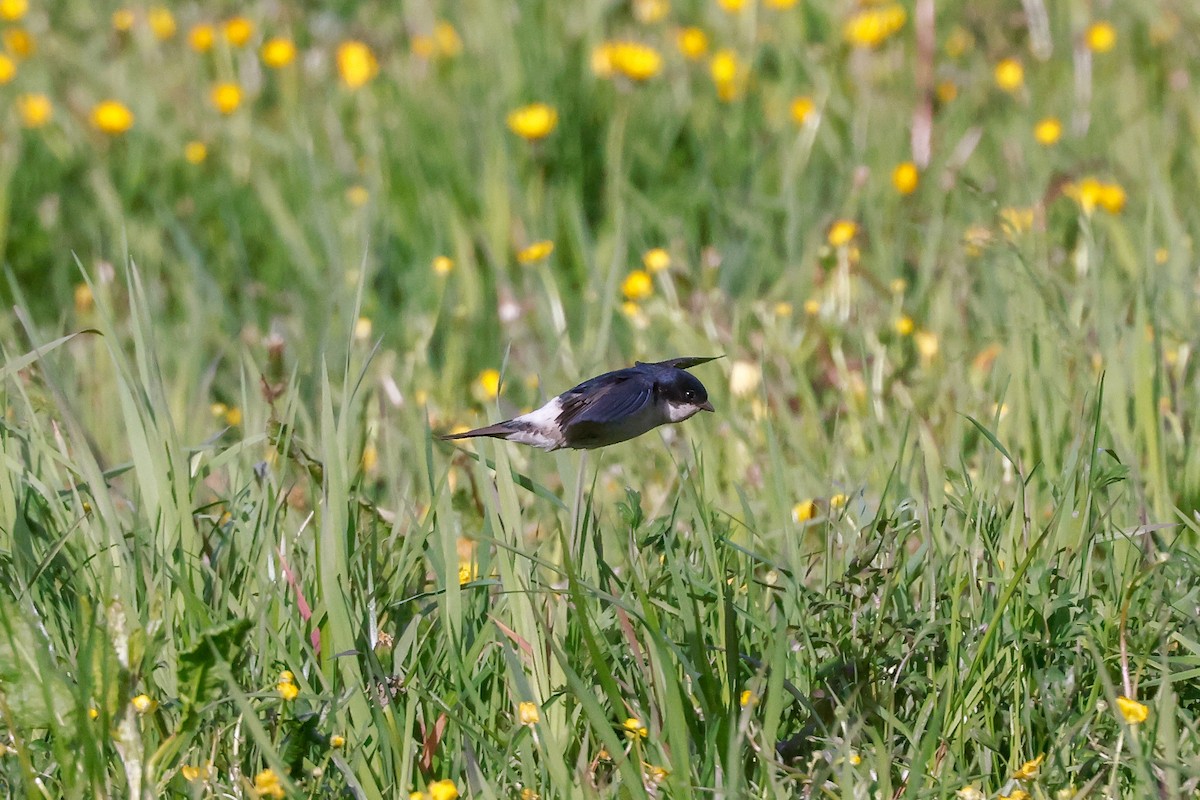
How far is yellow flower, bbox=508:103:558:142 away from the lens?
5.07 metres

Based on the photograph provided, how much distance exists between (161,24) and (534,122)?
258 cm

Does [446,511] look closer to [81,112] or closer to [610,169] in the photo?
[610,169]

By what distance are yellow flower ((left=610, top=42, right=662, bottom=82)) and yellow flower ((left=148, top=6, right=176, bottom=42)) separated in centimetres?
246

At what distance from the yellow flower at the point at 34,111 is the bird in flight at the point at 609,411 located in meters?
3.80

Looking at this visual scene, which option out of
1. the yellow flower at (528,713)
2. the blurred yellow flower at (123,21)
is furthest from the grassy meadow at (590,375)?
the blurred yellow flower at (123,21)

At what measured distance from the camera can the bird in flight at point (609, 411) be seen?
2283 millimetres

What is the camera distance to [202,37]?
6.51 meters

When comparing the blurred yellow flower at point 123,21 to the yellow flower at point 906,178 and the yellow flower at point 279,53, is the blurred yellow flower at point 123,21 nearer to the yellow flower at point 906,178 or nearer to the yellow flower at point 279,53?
the yellow flower at point 279,53

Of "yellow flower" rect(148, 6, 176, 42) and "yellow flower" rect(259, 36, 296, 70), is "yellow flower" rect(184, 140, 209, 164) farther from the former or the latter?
"yellow flower" rect(148, 6, 176, 42)

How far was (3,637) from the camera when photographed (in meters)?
2.15

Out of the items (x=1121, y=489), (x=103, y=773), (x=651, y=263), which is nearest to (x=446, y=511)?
(x=103, y=773)

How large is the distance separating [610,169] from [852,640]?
3.10m

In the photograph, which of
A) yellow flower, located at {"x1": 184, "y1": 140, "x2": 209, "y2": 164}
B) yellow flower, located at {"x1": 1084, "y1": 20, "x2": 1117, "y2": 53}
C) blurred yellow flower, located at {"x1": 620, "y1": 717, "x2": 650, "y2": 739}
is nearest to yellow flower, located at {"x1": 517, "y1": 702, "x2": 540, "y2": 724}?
blurred yellow flower, located at {"x1": 620, "y1": 717, "x2": 650, "y2": 739}

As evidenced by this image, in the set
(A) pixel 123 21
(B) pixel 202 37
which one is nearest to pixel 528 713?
(B) pixel 202 37
